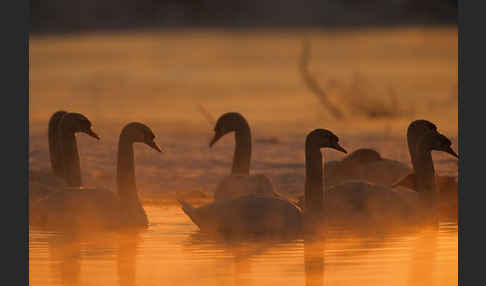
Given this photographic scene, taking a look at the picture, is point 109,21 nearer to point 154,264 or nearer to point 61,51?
point 61,51

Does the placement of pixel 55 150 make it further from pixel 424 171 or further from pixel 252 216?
pixel 424 171

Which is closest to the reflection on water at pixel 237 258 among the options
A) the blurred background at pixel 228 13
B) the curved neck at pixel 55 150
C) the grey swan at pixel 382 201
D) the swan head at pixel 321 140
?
the grey swan at pixel 382 201

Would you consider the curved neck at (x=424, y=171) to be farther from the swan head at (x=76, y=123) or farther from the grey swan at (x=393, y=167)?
the swan head at (x=76, y=123)

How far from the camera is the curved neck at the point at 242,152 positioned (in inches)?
489

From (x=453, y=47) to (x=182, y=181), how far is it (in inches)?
524

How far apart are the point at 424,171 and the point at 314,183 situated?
4.10 feet

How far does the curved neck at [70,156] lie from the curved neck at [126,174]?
790 mm

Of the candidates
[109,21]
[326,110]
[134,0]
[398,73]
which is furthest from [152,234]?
[134,0]

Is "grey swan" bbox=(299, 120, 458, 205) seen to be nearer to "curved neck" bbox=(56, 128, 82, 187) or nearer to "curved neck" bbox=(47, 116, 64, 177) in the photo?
"curved neck" bbox=(56, 128, 82, 187)

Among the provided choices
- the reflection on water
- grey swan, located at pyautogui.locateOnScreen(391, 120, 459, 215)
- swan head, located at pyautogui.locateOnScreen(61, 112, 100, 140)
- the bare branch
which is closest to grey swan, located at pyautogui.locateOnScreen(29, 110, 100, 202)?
swan head, located at pyautogui.locateOnScreen(61, 112, 100, 140)

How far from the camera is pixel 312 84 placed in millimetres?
20125

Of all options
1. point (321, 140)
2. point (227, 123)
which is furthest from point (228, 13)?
point (321, 140)

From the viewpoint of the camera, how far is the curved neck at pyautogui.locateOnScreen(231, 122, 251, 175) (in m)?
12.4

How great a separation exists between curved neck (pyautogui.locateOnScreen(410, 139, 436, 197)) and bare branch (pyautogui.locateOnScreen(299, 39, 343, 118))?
19.4 feet
